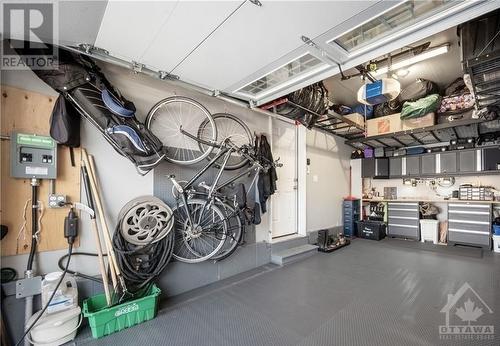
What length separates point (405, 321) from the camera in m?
2.07

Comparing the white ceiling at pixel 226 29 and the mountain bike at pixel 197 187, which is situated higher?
the white ceiling at pixel 226 29

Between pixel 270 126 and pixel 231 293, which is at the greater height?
pixel 270 126

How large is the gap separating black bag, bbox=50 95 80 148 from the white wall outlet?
0.46 metres

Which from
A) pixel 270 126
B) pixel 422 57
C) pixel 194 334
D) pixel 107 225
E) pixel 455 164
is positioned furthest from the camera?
pixel 455 164

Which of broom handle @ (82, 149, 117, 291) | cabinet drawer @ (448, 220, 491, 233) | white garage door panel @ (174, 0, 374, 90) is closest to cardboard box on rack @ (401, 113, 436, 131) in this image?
cabinet drawer @ (448, 220, 491, 233)

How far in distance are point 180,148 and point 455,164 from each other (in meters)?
5.96

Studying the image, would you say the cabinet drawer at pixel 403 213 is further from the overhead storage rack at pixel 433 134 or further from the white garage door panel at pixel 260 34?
the white garage door panel at pixel 260 34

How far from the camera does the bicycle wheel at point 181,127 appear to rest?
2599mm

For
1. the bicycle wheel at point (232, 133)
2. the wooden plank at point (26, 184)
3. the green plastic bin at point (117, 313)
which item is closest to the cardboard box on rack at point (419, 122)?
the bicycle wheel at point (232, 133)

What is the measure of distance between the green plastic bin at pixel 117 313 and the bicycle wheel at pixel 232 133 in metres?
1.75

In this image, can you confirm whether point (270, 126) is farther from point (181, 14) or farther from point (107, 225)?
point (107, 225)

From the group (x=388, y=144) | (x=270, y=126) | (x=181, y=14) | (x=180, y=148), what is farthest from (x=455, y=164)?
(x=181, y=14)

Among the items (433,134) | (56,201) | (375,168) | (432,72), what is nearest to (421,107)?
(432,72)
